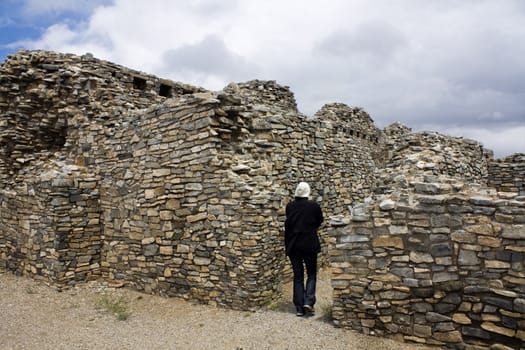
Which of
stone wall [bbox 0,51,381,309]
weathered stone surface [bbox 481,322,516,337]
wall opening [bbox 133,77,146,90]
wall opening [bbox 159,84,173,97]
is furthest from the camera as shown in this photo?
wall opening [bbox 159,84,173,97]

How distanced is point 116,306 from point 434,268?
6205 millimetres

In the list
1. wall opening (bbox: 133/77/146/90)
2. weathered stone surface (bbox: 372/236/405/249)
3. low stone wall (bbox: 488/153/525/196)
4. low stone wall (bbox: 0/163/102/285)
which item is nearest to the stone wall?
low stone wall (bbox: 0/163/102/285)

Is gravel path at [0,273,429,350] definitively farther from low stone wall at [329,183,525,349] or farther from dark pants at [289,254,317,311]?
low stone wall at [329,183,525,349]

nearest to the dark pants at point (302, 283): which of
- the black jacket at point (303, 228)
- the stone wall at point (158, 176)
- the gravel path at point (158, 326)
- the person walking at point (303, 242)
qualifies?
the person walking at point (303, 242)

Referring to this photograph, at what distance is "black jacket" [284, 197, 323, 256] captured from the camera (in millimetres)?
6551

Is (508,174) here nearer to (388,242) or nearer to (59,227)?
(388,242)

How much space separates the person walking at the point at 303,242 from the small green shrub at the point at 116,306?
3.40m

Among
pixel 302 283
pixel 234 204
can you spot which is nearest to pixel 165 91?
pixel 234 204

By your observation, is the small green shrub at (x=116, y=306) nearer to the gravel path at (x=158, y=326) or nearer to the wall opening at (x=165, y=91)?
the gravel path at (x=158, y=326)

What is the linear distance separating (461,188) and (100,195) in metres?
8.45

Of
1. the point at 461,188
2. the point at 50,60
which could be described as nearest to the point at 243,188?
the point at 461,188

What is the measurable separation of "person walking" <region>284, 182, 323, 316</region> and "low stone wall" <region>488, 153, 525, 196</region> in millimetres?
10432

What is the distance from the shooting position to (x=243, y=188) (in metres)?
7.16

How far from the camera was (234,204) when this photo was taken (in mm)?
7188
